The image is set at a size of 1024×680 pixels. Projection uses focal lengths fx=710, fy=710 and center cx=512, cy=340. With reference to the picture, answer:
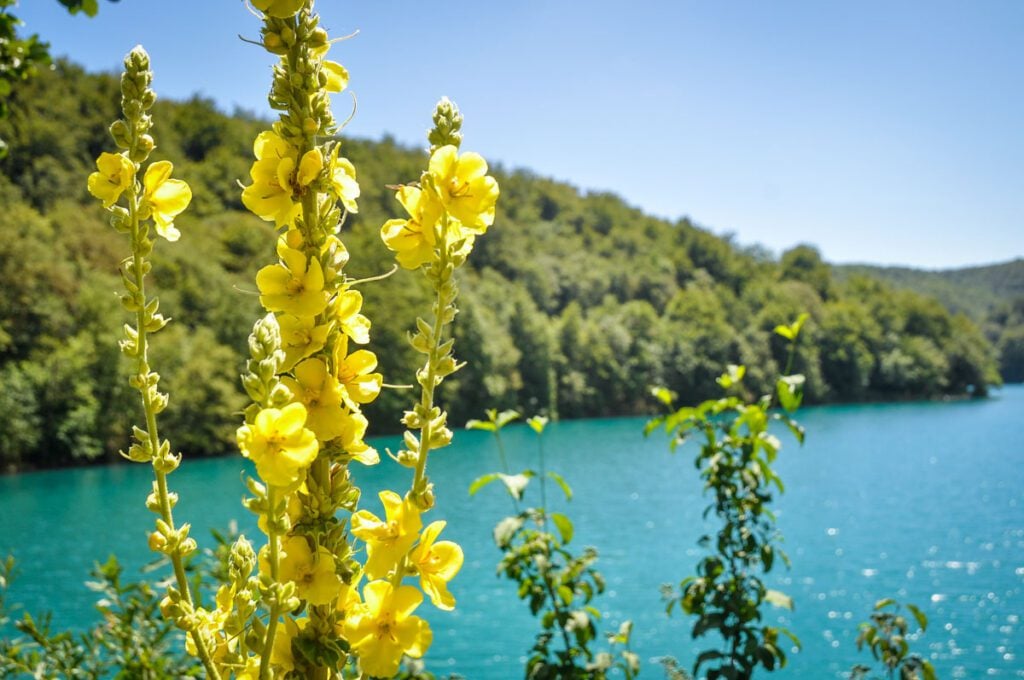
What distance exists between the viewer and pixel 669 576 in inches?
651

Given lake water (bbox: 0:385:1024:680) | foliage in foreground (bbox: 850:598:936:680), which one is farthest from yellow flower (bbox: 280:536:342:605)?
lake water (bbox: 0:385:1024:680)

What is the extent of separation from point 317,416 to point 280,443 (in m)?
0.08

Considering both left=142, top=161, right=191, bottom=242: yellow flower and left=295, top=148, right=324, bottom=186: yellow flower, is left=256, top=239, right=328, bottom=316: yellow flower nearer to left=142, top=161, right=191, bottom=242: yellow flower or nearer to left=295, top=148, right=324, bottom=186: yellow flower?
left=295, top=148, right=324, bottom=186: yellow flower

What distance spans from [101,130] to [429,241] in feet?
249

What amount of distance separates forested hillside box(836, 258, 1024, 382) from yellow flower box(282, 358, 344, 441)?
156769mm

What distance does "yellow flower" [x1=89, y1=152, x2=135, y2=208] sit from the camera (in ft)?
2.87

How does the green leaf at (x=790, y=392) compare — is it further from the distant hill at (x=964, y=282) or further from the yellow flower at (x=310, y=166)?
the distant hill at (x=964, y=282)

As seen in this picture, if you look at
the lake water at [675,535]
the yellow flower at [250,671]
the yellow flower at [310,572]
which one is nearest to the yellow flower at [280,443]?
the yellow flower at [310,572]

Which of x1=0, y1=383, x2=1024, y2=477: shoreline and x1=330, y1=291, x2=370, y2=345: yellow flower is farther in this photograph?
x1=0, y1=383, x2=1024, y2=477: shoreline

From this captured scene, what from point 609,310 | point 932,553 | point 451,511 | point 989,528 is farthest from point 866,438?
point 609,310

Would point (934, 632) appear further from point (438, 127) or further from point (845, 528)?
point (438, 127)

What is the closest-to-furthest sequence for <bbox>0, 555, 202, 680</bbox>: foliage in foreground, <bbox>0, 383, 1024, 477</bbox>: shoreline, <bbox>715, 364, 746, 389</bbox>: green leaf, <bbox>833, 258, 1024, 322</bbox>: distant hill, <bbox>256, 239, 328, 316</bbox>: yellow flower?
<bbox>256, 239, 328, 316</bbox>: yellow flower → <bbox>0, 555, 202, 680</bbox>: foliage in foreground → <bbox>715, 364, 746, 389</bbox>: green leaf → <bbox>0, 383, 1024, 477</bbox>: shoreline → <bbox>833, 258, 1024, 322</bbox>: distant hill

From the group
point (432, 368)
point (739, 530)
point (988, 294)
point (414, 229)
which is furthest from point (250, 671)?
point (988, 294)

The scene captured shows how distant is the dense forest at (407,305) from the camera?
3716 cm
